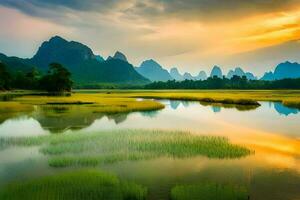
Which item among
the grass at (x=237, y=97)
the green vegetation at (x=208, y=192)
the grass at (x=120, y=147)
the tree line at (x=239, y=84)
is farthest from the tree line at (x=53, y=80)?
the tree line at (x=239, y=84)

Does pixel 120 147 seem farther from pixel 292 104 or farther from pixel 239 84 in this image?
pixel 239 84

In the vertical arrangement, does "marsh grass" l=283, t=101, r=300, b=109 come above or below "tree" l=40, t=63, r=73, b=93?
below

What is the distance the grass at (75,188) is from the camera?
12375 millimetres

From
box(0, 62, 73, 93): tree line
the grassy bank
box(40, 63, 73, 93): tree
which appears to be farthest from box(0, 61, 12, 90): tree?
the grassy bank

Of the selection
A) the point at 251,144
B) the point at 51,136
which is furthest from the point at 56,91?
the point at 251,144

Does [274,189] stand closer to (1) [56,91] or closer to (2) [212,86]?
(1) [56,91]

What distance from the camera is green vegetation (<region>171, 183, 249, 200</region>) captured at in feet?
40.8

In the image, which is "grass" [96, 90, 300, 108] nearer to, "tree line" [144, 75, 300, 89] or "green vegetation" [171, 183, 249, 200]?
"green vegetation" [171, 183, 249, 200]

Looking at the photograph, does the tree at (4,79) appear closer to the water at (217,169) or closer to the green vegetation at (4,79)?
the green vegetation at (4,79)

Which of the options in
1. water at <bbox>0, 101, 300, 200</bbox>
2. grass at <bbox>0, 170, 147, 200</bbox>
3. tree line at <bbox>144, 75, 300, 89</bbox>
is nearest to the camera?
grass at <bbox>0, 170, 147, 200</bbox>

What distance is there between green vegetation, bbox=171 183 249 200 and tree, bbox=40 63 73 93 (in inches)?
3708

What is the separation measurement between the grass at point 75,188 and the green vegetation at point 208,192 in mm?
1390

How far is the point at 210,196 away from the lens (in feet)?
41.3

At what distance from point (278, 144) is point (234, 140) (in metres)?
3.31
